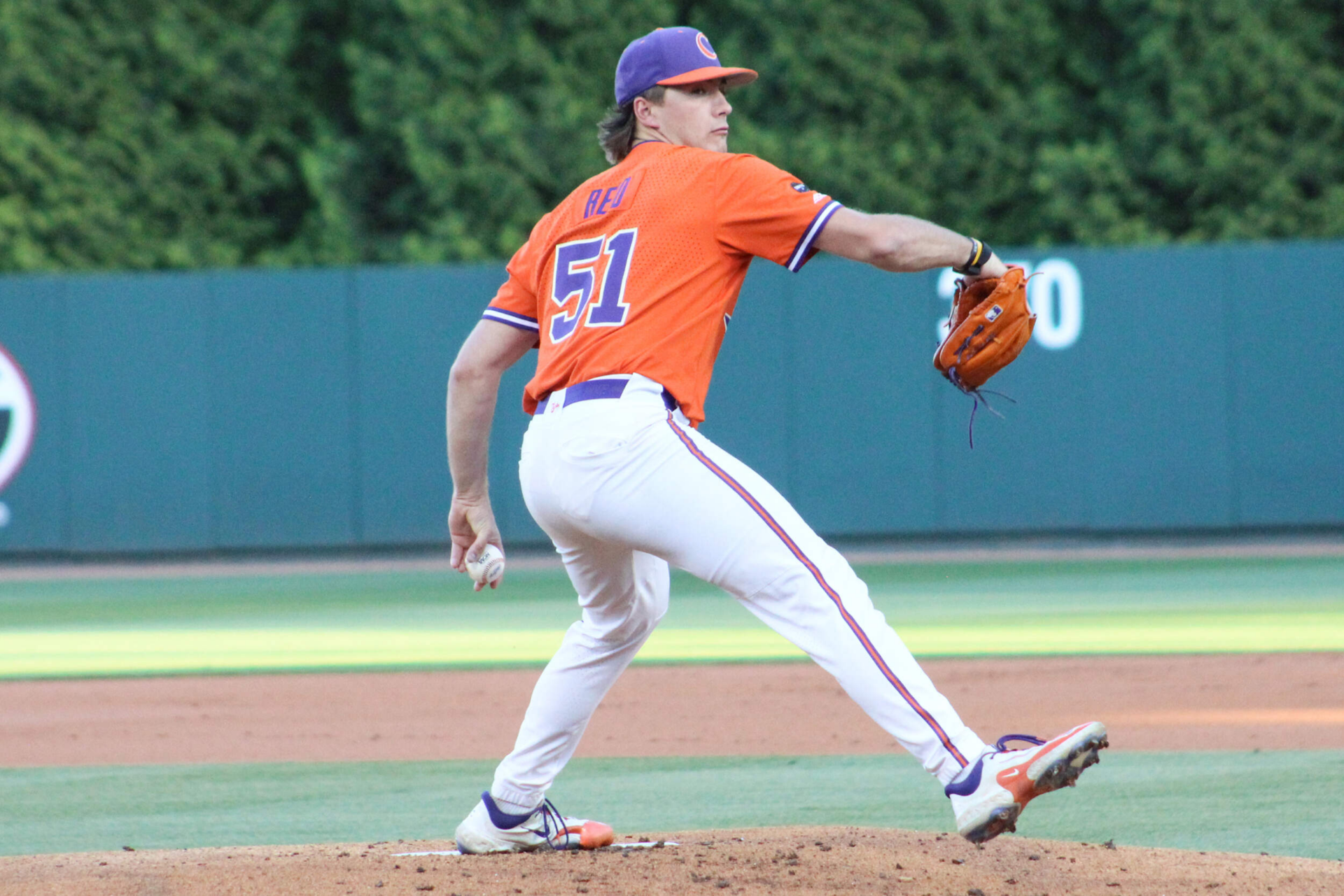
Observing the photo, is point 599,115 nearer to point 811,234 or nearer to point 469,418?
point 469,418

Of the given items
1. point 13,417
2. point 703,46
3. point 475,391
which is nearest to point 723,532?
point 475,391

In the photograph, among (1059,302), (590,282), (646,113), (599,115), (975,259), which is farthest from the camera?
(599,115)

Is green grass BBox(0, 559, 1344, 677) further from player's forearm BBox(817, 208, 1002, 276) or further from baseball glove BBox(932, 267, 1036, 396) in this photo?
player's forearm BBox(817, 208, 1002, 276)

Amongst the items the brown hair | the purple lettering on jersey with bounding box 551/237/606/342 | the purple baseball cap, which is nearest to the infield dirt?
the purple lettering on jersey with bounding box 551/237/606/342

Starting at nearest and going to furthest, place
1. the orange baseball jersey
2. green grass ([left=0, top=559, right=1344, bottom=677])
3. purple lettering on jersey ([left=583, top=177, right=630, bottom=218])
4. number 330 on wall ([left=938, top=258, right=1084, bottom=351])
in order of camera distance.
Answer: the orange baseball jersey, purple lettering on jersey ([left=583, top=177, right=630, bottom=218]), green grass ([left=0, top=559, right=1344, bottom=677]), number 330 on wall ([left=938, top=258, right=1084, bottom=351])

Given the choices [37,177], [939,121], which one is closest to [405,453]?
[37,177]

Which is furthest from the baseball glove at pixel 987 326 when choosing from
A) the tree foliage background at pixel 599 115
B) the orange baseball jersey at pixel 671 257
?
the tree foliage background at pixel 599 115

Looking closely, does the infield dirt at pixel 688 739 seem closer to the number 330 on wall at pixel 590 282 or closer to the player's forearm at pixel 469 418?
the player's forearm at pixel 469 418

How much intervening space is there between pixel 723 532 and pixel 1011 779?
74 centimetres

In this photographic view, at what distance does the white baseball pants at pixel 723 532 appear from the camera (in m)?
3.26

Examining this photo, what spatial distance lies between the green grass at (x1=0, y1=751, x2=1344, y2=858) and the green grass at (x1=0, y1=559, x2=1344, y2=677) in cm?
248

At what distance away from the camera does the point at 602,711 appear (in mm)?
6660

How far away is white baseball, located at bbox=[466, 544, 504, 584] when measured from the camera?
3.89m

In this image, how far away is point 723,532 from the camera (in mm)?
3311
